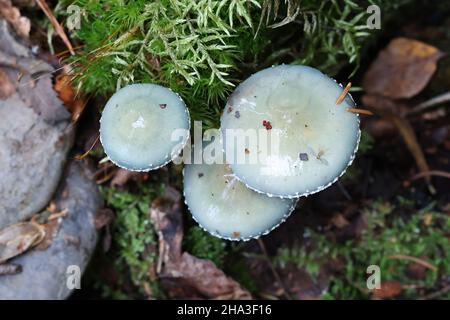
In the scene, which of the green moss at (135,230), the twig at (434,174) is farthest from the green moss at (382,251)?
the green moss at (135,230)

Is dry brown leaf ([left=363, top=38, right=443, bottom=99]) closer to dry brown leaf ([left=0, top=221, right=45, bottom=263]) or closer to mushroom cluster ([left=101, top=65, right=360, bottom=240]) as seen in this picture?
mushroom cluster ([left=101, top=65, right=360, bottom=240])

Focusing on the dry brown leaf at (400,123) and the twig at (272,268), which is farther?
the dry brown leaf at (400,123)

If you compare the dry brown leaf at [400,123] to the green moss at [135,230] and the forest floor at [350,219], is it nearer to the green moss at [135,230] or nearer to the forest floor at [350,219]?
the forest floor at [350,219]

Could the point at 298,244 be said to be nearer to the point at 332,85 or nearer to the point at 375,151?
the point at 375,151

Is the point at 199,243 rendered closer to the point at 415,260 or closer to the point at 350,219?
the point at 350,219

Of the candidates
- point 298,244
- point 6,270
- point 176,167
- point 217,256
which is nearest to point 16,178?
point 6,270

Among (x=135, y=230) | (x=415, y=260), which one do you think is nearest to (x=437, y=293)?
(x=415, y=260)
